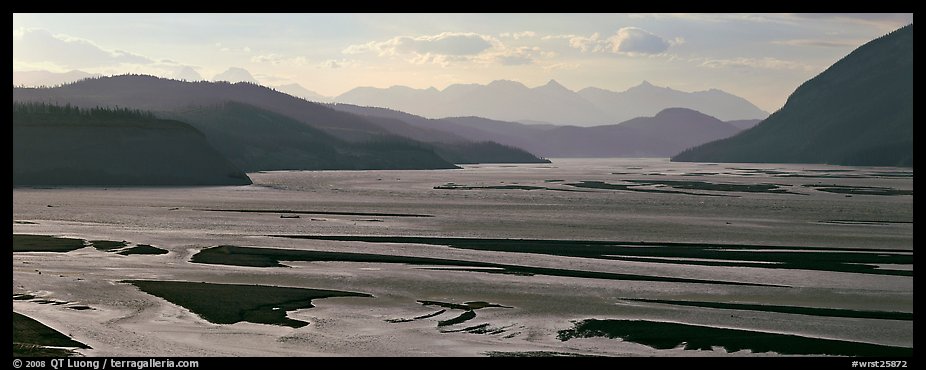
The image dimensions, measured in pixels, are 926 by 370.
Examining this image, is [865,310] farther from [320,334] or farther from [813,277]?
[320,334]

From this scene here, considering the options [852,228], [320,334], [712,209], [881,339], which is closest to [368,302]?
[320,334]

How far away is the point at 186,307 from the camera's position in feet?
117

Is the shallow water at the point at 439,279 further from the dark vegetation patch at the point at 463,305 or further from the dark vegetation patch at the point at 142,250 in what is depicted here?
the dark vegetation patch at the point at 142,250

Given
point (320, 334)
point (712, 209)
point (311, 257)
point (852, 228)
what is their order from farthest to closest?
point (712, 209) → point (852, 228) → point (311, 257) → point (320, 334)

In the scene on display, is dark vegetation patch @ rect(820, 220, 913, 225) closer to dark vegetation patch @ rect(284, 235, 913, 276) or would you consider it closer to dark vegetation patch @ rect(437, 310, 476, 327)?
dark vegetation patch @ rect(284, 235, 913, 276)

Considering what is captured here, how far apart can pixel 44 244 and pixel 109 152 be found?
95735 mm

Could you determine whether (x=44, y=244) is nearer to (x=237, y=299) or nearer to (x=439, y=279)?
(x=237, y=299)

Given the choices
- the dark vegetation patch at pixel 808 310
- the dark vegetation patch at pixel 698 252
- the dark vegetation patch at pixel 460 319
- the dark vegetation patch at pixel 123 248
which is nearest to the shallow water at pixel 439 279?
the dark vegetation patch at pixel 460 319

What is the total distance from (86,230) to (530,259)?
2895 cm

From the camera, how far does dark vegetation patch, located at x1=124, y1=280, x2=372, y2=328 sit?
112 feet

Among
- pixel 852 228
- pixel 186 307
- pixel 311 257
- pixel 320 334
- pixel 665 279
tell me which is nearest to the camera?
pixel 320 334

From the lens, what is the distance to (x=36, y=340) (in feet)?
94.8

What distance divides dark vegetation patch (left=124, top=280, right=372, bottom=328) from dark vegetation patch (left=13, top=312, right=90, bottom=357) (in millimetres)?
5162

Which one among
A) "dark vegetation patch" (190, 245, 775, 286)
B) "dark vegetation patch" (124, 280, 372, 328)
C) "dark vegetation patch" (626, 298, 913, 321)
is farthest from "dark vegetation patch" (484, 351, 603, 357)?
"dark vegetation patch" (190, 245, 775, 286)
